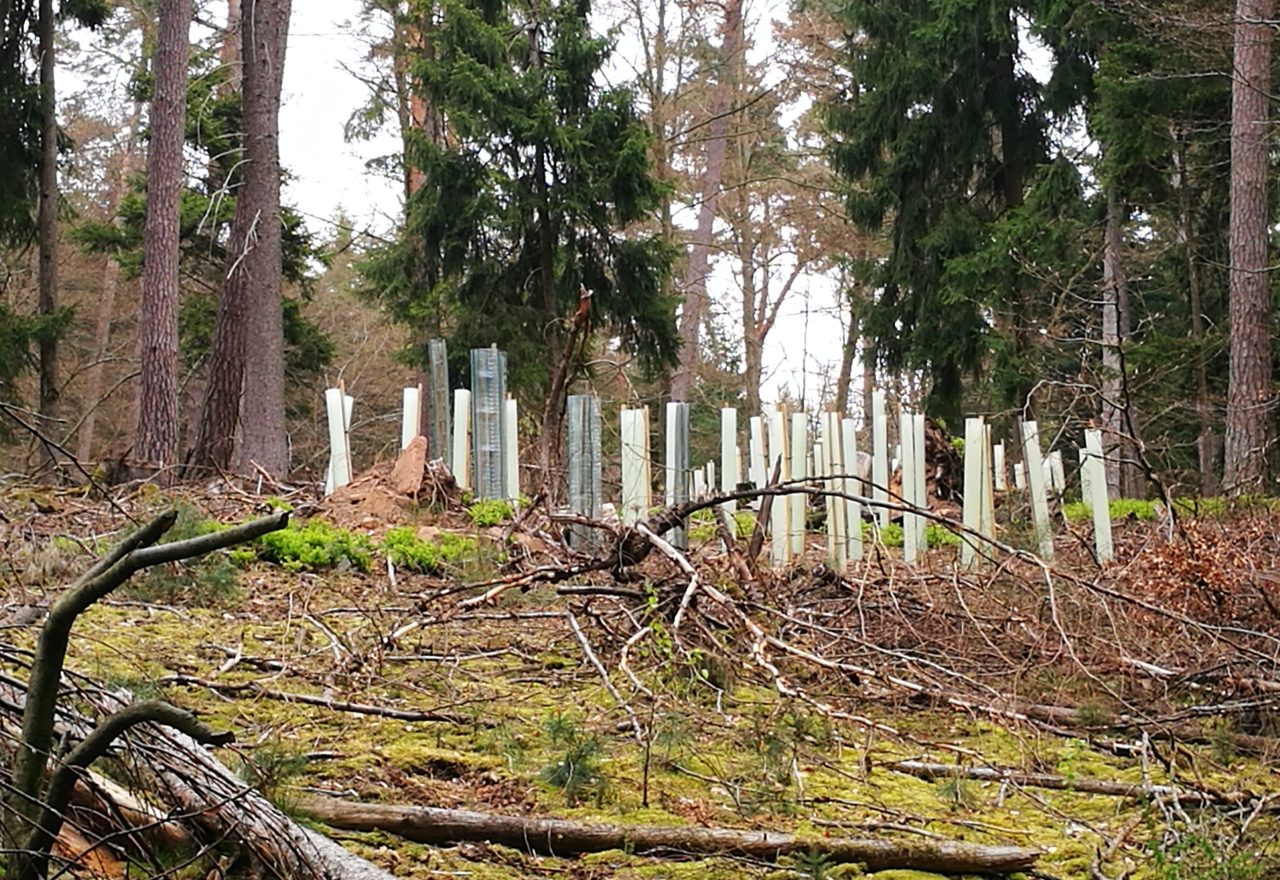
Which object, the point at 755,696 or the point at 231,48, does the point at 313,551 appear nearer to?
the point at 755,696

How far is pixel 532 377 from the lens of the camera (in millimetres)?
17312

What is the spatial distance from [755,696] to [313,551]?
4.27 meters

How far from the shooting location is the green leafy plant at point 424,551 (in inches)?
310

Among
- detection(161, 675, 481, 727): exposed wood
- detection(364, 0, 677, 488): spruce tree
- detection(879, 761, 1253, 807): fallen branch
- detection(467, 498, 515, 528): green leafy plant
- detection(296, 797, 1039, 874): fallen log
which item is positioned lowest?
detection(879, 761, 1253, 807): fallen branch

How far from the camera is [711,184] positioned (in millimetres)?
22359

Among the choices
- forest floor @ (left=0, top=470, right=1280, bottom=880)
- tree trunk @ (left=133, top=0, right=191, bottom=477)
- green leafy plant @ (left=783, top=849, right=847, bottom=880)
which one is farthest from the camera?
tree trunk @ (left=133, top=0, right=191, bottom=477)

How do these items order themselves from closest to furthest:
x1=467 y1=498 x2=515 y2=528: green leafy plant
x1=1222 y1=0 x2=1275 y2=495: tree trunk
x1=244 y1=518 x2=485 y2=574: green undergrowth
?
x1=244 y1=518 x2=485 y2=574: green undergrowth, x1=467 y1=498 x2=515 y2=528: green leafy plant, x1=1222 y1=0 x2=1275 y2=495: tree trunk

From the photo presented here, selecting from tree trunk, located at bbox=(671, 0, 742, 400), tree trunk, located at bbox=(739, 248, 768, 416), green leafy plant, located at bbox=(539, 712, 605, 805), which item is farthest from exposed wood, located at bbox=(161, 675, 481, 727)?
tree trunk, located at bbox=(739, 248, 768, 416)

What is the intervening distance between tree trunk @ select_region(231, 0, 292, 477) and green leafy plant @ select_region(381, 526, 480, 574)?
5.74 m

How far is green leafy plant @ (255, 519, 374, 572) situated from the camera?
8117 mm

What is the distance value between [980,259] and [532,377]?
7.02 meters

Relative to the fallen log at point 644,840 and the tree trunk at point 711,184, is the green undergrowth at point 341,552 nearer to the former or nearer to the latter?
the fallen log at point 644,840

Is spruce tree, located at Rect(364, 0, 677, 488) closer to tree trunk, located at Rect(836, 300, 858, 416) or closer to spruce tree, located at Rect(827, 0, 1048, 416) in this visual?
spruce tree, located at Rect(827, 0, 1048, 416)

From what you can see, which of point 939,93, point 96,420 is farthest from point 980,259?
point 96,420
